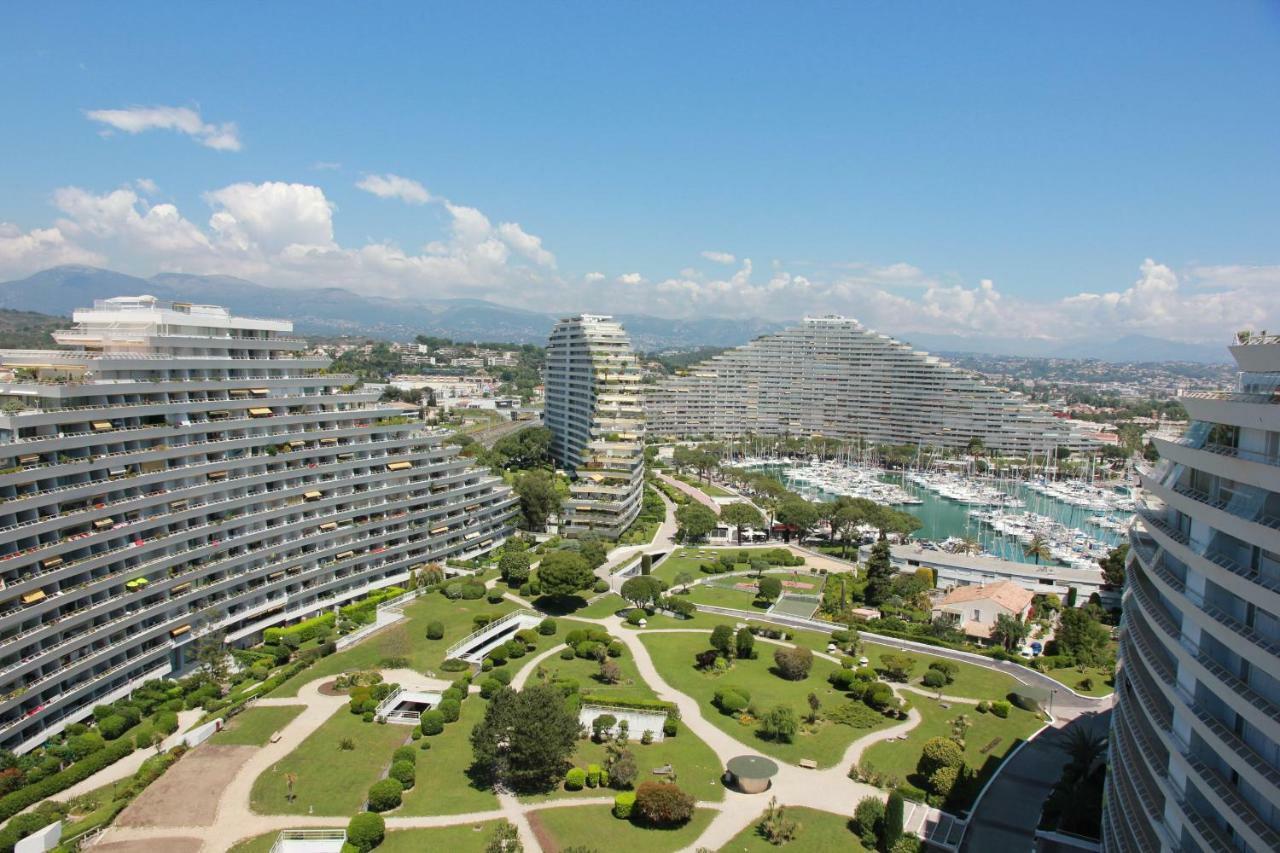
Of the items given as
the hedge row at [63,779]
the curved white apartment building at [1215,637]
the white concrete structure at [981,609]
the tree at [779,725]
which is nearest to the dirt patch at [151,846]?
the hedge row at [63,779]

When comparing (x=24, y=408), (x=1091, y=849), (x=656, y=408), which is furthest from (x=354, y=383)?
(x=656, y=408)

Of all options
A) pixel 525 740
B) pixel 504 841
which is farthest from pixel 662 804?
pixel 525 740

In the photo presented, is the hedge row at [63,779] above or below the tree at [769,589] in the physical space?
below

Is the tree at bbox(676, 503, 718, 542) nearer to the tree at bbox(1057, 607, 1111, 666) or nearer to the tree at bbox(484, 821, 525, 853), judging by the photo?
the tree at bbox(1057, 607, 1111, 666)

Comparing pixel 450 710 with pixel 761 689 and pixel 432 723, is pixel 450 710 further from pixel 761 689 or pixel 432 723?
pixel 761 689

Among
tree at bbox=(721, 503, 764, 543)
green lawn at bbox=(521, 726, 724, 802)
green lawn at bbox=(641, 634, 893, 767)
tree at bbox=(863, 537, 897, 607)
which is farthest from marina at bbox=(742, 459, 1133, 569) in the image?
green lawn at bbox=(521, 726, 724, 802)

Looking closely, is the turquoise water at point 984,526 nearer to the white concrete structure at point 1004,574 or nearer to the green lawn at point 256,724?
the white concrete structure at point 1004,574
